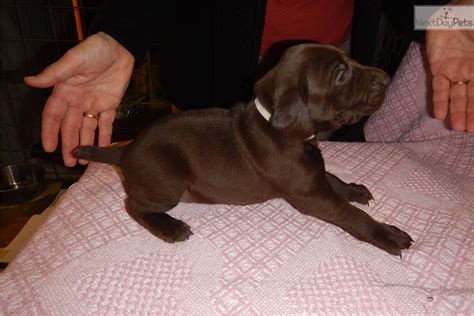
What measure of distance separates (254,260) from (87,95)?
3.87 ft

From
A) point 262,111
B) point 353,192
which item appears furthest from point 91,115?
point 353,192

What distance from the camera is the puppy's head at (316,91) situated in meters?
1.61

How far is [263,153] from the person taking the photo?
1812 mm

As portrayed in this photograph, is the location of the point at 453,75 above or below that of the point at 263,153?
above

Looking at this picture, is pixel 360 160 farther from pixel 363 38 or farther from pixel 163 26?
pixel 163 26

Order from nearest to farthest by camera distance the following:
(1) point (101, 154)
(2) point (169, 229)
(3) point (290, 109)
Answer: (3) point (290, 109), (2) point (169, 229), (1) point (101, 154)

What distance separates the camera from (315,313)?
1497mm

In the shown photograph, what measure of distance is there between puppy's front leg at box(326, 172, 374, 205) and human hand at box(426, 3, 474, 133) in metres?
0.49

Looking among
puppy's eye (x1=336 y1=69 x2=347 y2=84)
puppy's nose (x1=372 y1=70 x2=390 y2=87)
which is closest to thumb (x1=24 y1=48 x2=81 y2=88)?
puppy's eye (x1=336 y1=69 x2=347 y2=84)

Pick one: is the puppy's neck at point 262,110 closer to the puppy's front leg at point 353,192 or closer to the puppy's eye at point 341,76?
the puppy's eye at point 341,76

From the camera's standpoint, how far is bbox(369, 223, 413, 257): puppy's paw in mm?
1716

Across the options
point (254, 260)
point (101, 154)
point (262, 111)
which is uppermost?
point (262, 111)

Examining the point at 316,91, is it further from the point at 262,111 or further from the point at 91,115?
the point at 91,115

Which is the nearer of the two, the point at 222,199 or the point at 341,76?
the point at 341,76
